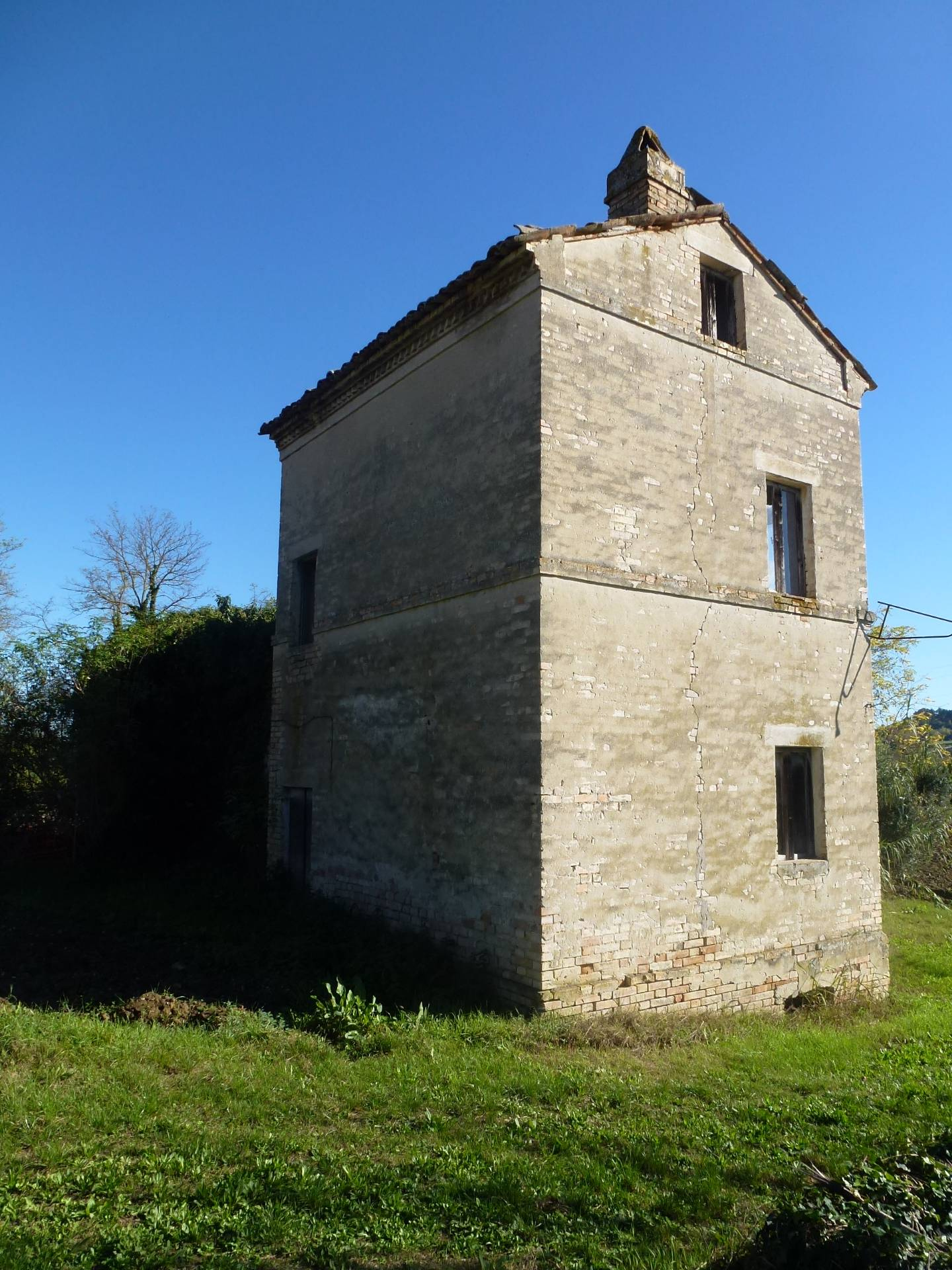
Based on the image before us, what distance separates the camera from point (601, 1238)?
14.1 ft

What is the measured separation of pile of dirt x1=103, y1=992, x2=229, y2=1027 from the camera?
24.7 feet

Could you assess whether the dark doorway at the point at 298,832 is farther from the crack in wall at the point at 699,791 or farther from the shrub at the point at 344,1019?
the crack in wall at the point at 699,791

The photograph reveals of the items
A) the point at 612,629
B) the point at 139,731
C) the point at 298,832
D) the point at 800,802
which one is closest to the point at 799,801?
the point at 800,802

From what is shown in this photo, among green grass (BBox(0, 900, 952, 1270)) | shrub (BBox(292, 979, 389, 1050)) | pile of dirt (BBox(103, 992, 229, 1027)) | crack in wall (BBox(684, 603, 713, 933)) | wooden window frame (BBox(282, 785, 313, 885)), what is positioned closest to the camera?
green grass (BBox(0, 900, 952, 1270))

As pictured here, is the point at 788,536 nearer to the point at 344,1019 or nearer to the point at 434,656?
the point at 434,656

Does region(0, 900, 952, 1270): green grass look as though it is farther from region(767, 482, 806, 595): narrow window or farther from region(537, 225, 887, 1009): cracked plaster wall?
region(767, 482, 806, 595): narrow window

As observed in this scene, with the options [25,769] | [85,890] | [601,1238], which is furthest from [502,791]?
[25,769]

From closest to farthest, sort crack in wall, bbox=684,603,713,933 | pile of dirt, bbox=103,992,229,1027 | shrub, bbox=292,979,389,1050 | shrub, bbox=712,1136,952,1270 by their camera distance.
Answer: shrub, bbox=712,1136,952,1270
shrub, bbox=292,979,389,1050
pile of dirt, bbox=103,992,229,1027
crack in wall, bbox=684,603,713,933

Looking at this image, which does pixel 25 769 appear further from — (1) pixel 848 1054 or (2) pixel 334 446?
(1) pixel 848 1054

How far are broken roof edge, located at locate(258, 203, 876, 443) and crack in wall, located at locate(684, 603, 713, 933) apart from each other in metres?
4.32

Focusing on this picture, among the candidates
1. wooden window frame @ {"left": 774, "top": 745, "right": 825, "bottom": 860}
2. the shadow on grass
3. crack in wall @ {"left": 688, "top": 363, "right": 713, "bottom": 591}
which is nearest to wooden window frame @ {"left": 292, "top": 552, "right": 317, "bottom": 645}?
the shadow on grass

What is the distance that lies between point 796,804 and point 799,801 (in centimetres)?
6

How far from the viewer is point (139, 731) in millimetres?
16016

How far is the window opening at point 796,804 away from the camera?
10219 mm
